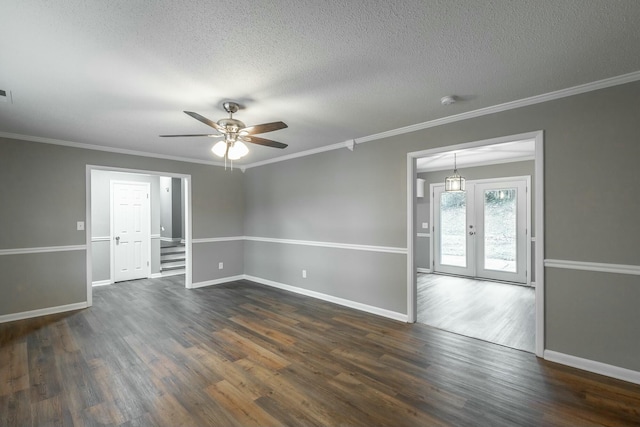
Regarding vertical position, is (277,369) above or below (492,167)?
below

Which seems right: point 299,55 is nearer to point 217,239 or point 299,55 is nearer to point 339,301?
point 339,301

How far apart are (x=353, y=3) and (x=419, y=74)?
0.98m

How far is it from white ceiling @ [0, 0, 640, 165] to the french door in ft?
12.0

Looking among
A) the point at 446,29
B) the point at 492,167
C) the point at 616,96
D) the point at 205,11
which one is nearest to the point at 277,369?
the point at 205,11

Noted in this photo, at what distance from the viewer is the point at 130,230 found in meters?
6.14

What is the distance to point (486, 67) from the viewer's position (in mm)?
2227

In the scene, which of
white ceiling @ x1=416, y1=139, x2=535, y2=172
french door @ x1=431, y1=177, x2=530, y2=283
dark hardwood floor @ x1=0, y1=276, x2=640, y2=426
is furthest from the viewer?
french door @ x1=431, y1=177, x2=530, y2=283

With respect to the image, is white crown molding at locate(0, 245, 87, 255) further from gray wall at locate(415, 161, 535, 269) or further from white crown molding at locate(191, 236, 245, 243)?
gray wall at locate(415, 161, 535, 269)

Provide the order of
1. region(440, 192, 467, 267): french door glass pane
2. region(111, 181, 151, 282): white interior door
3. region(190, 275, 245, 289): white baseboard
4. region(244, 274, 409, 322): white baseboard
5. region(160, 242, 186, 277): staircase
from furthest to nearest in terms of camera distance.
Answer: region(160, 242, 186, 277): staircase, region(440, 192, 467, 267): french door glass pane, region(111, 181, 151, 282): white interior door, region(190, 275, 245, 289): white baseboard, region(244, 274, 409, 322): white baseboard

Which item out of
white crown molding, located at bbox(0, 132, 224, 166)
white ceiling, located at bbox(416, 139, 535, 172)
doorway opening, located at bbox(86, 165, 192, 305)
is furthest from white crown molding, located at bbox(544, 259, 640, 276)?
white crown molding, located at bbox(0, 132, 224, 166)

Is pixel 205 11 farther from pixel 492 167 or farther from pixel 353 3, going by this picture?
pixel 492 167

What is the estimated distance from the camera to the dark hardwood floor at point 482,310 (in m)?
3.36

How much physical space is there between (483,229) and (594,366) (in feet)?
Answer: 13.0

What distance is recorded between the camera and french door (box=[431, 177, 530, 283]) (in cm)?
576
